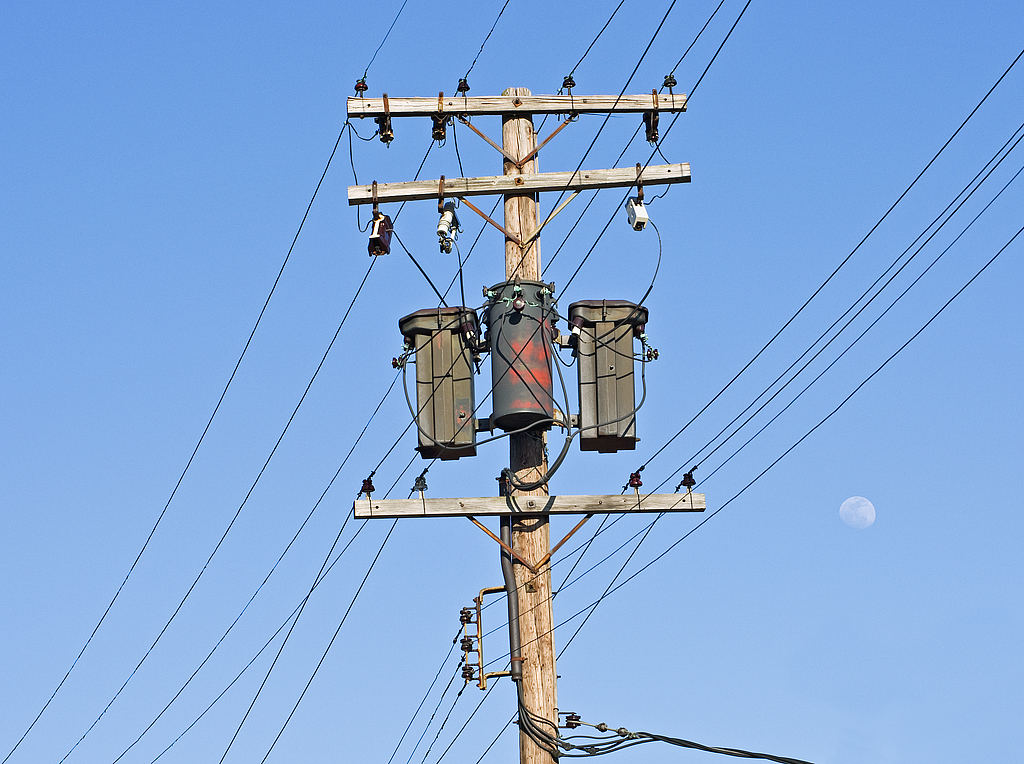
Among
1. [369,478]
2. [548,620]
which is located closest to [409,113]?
[369,478]

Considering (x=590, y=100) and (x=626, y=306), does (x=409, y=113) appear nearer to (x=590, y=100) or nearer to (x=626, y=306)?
(x=590, y=100)

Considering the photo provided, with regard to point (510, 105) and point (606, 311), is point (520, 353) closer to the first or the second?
point (606, 311)

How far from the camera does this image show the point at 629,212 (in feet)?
44.5

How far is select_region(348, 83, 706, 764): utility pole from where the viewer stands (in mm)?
12781

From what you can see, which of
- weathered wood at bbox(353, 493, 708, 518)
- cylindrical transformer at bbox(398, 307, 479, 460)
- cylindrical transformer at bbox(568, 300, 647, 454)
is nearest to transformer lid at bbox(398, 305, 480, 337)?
cylindrical transformer at bbox(398, 307, 479, 460)

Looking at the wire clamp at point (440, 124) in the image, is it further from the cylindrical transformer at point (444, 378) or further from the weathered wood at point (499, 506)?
the weathered wood at point (499, 506)

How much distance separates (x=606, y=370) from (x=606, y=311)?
19.7 inches

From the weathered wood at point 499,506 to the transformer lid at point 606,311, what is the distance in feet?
4.87

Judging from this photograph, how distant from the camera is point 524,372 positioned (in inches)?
515

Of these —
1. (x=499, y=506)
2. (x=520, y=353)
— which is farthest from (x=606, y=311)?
(x=499, y=506)

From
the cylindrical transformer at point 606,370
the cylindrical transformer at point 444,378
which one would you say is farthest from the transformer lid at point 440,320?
the cylindrical transformer at point 606,370

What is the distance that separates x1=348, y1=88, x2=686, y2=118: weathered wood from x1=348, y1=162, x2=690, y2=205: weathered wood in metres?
0.63

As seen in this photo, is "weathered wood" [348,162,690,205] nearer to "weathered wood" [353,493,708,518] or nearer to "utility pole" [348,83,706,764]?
"utility pole" [348,83,706,764]

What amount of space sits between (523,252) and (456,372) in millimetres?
1162
